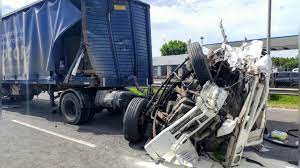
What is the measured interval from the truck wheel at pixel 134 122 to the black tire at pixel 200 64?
1.42m

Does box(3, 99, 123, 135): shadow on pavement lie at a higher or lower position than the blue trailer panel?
lower

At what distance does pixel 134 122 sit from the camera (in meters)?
5.18

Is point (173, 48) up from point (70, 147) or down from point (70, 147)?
up

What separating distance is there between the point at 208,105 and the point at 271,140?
2268 mm

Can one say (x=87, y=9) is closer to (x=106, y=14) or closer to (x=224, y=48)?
(x=106, y=14)

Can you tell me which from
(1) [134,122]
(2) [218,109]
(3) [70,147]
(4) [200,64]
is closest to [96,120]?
(3) [70,147]

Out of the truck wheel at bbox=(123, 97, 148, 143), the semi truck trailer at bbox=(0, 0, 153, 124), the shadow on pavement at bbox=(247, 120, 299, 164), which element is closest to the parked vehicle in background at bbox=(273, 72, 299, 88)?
the semi truck trailer at bbox=(0, 0, 153, 124)

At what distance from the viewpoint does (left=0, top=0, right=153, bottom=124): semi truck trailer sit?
6938 millimetres

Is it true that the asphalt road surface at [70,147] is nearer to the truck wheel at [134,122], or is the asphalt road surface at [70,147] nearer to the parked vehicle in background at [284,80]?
the truck wheel at [134,122]

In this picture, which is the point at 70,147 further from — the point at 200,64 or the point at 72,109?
the point at 200,64

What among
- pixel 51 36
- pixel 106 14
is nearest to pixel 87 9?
pixel 106 14

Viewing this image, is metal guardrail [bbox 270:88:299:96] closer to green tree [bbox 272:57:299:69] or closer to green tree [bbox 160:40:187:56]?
green tree [bbox 272:57:299:69]

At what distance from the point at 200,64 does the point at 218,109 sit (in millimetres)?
755

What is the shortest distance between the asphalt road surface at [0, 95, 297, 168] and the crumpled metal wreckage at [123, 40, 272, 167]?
16.4 inches
